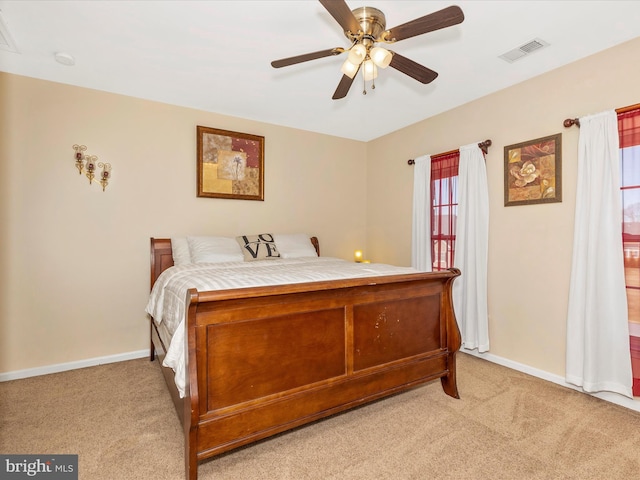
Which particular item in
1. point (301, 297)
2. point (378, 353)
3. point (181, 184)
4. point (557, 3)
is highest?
point (557, 3)

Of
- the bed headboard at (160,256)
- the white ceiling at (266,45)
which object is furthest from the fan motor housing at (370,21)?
the bed headboard at (160,256)

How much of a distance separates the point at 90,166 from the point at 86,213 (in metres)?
0.44

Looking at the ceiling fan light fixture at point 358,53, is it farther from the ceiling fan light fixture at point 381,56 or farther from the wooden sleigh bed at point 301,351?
the wooden sleigh bed at point 301,351

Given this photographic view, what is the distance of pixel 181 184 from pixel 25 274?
1536mm

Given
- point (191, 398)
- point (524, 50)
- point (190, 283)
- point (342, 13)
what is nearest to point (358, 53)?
point (342, 13)

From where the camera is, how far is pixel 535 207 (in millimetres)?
2830

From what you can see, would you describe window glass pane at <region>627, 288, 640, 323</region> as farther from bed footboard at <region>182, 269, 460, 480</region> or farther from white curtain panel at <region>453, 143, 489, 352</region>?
bed footboard at <region>182, 269, 460, 480</region>

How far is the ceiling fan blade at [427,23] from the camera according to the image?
1514 millimetres

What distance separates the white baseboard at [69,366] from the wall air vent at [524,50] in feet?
13.7

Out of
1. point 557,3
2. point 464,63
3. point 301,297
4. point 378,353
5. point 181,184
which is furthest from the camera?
point 181,184

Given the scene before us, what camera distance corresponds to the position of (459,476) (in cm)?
161

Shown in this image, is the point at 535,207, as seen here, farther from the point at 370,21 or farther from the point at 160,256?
the point at 160,256

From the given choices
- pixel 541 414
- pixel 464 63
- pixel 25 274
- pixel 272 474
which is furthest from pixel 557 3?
pixel 25 274

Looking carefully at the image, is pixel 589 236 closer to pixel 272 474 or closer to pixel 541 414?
pixel 541 414
